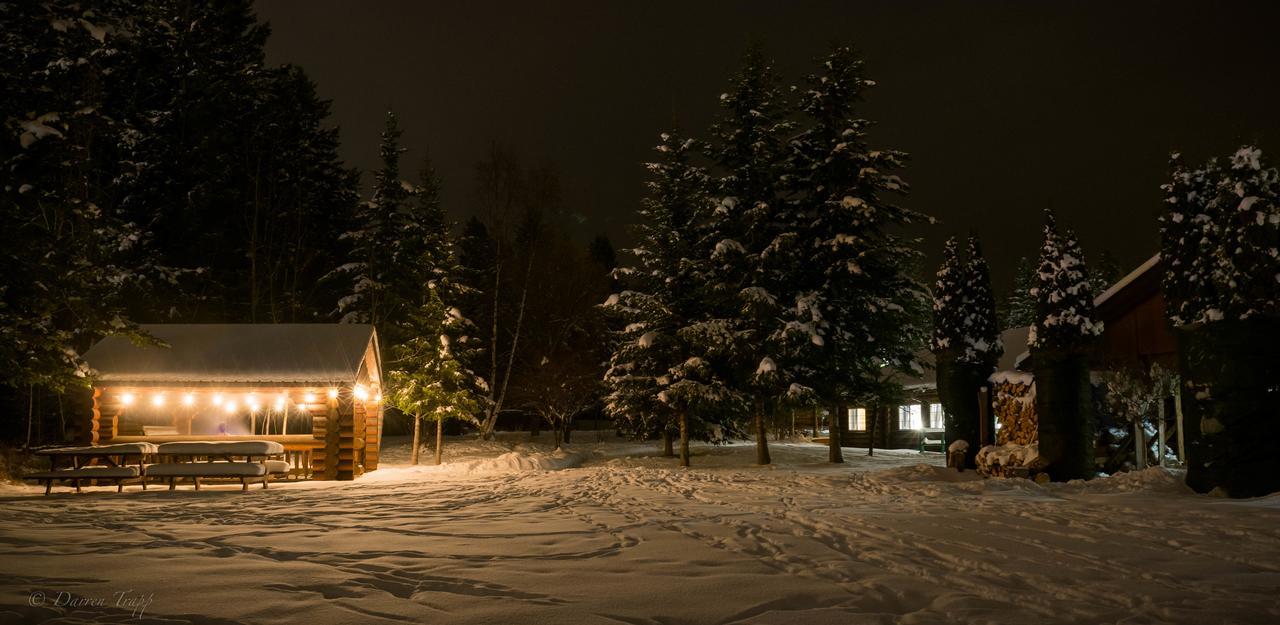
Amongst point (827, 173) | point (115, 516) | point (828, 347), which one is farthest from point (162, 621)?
point (827, 173)

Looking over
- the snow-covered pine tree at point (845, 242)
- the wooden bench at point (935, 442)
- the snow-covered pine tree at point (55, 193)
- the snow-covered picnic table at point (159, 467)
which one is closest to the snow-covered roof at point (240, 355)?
the snow-covered pine tree at point (55, 193)

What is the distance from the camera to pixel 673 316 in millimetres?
24031

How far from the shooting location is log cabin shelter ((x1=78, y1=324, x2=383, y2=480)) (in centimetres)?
1930

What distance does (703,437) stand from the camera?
26859 millimetres

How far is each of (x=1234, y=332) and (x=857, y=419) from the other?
93.9 ft

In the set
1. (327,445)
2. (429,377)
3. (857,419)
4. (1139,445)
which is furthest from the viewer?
(857,419)

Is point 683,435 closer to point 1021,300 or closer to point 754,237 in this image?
point 754,237

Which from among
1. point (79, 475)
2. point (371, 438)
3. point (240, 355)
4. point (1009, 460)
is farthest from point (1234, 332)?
point (240, 355)

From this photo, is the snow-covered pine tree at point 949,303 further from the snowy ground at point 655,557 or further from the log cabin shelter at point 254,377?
the log cabin shelter at point 254,377

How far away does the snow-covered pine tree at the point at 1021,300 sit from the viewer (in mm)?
54562

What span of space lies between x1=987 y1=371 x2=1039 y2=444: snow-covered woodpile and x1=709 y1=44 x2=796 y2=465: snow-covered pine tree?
566 cm

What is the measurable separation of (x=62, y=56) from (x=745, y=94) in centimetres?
2009

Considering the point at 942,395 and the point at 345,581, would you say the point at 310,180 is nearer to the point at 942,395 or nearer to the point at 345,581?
the point at 942,395

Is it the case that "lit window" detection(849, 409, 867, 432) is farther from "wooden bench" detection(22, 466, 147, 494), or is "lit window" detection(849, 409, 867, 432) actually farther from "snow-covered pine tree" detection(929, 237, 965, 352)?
"wooden bench" detection(22, 466, 147, 494)
